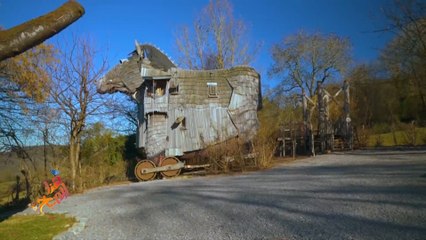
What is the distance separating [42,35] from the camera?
12.1 feet

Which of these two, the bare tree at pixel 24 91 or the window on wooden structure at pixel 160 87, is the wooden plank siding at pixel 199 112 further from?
the bare tree at pixel 24 91

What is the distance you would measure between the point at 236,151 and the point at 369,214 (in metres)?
10.1

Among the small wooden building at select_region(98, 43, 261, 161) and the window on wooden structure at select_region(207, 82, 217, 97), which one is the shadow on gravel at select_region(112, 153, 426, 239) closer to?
the small wooden building at select_region(98, 43, 261, 161)

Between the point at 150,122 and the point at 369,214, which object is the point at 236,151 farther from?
the point at 369,214

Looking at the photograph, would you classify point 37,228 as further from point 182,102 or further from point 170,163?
point 182,102

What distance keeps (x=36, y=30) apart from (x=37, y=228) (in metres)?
4.56

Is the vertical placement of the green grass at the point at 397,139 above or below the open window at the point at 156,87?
below

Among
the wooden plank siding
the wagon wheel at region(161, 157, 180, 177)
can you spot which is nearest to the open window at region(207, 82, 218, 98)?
the wooden plank siding

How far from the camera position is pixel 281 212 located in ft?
19.4

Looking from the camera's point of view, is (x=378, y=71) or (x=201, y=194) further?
(x=378, y=71)

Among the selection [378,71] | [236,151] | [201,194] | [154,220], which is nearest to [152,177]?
[236,151]

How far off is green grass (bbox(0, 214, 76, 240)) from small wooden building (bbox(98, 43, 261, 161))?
10440 mm

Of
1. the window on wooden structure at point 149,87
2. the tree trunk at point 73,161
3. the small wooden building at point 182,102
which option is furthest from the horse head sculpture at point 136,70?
→ the tree trunk at point 73,161

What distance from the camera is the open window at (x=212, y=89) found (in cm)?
1903
